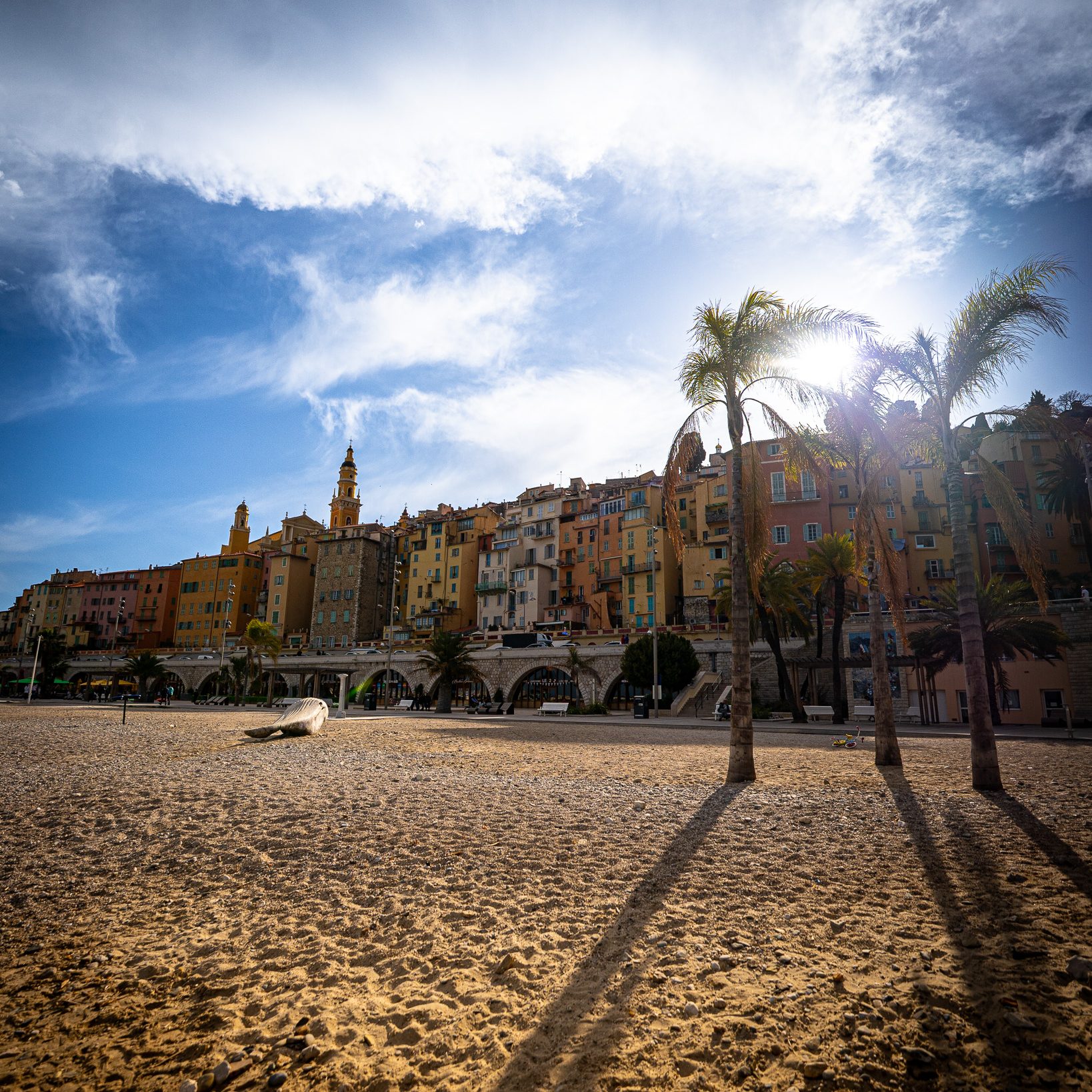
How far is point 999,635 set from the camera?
98.1 feet

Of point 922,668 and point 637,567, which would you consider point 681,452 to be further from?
point 637,567

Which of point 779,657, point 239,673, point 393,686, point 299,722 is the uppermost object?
point 779,657

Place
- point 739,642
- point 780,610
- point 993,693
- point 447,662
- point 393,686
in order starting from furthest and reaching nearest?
point 393,686 < point 447,662 < point 780,610 < point 993,693 < point 739,642

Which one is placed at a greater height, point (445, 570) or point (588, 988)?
point (445, 570)

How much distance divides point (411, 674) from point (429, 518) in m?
40.2

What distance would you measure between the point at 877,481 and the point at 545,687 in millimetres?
45046

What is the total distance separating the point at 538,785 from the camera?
38.2 ft

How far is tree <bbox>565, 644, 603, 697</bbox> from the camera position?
172ft

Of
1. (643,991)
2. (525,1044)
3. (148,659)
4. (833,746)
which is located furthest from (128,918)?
(148,659)

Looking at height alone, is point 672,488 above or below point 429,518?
below

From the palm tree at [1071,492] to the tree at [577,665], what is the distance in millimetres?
37225

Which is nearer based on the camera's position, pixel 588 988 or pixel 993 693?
pixel 588 988

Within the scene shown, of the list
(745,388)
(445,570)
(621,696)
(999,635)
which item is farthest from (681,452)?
(445,570)

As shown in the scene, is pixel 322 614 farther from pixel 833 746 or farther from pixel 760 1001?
pixel 760 1001
